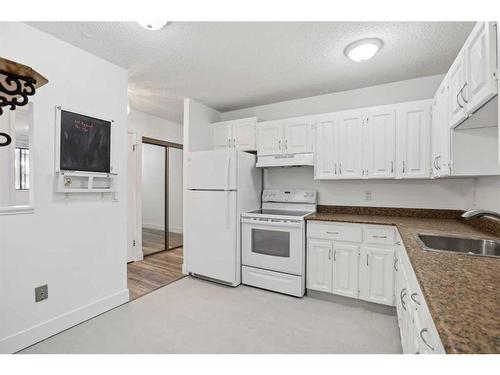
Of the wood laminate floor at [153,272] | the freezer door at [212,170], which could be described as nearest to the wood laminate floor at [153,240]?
the wood laminate floor at [153,272]

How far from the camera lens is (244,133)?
11.4 ft

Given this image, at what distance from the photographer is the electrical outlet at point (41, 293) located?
1936mm

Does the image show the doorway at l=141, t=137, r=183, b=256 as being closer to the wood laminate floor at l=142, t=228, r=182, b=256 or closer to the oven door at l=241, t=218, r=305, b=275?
the wood laminate floor at l=142, t=228, r=182, b=256

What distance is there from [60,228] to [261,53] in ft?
7.62

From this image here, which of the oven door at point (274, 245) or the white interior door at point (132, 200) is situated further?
the white interior door at point (132, 200)

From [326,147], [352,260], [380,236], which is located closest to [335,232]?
[352,260]

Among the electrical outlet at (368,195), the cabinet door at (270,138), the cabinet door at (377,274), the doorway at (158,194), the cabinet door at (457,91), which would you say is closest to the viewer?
the cabinet door at (457,91)

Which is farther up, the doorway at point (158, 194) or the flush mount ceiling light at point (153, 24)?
the flush mount ceiling light at point (153, 24)

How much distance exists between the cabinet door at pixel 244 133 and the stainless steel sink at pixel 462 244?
2.23 m

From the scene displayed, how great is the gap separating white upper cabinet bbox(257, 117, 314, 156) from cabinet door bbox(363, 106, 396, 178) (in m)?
0.64

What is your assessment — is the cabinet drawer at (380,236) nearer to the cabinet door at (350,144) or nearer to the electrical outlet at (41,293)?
the cabinet door at (350,144)

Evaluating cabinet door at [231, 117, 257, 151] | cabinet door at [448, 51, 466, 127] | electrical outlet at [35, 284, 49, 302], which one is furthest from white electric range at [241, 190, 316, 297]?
electrical outlet at [35, 284, 49, 302]

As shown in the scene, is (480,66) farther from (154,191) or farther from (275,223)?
(154,191)
